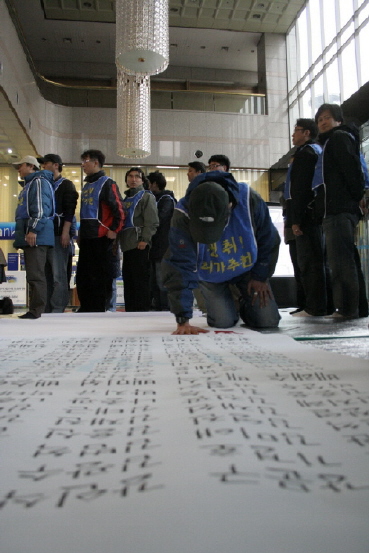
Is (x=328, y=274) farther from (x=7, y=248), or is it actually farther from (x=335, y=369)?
(x=7, y=248)

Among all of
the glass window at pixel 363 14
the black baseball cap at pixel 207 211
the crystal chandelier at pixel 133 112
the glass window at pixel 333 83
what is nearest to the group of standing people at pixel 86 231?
the black baseball cap at pixel 207 211

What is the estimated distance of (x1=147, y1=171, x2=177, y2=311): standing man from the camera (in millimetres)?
3861

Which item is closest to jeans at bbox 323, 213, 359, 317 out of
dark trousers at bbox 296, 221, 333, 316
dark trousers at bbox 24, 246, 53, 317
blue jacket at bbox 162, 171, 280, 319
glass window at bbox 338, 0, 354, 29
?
dark trousers at bbox 296, 221, 333, 316

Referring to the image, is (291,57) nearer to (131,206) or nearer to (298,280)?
(131,206)

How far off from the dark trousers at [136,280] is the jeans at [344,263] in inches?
57.0

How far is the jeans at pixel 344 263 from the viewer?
244 cm

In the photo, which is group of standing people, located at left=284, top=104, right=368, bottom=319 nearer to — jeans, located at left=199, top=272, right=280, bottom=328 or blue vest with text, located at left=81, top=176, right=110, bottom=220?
jeans, located at left=199, top=272, right=280, bottom=328

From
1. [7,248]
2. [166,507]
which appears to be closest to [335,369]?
[166,507]

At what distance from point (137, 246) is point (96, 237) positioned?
335 mm

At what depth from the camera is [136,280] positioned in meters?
3.41

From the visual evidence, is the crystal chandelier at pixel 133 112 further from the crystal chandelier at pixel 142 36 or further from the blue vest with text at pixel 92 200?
the blue vest with text at pixel 92 200

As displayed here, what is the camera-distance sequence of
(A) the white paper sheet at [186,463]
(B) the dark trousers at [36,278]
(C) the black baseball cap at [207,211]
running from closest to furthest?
(A) the white paper sheet at [186,463] → (C) the black baseball cap at [207,211] → (B) the dark trousers at [36,278]

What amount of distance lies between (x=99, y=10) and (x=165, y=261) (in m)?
8.22

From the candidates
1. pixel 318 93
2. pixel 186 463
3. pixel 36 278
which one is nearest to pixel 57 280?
pixel 36 278
